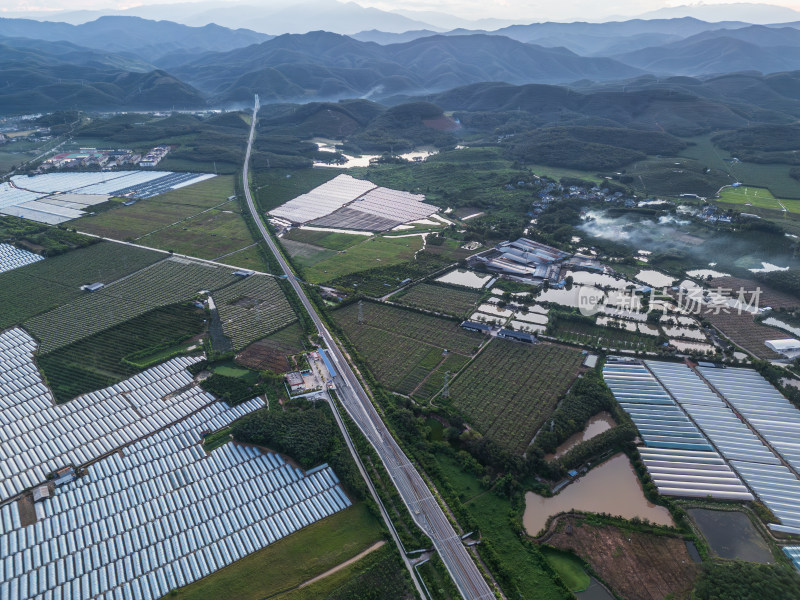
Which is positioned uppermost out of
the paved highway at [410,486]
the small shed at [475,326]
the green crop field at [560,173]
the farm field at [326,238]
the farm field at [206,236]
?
the green crop field at [560,173]

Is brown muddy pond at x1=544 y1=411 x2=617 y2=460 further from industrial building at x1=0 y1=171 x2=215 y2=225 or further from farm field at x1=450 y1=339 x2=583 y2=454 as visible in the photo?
industrial building at x1=0 y1=171 x2=215 y2=225

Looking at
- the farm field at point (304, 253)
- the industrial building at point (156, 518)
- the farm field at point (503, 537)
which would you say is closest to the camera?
the farm field at point (503, 537)

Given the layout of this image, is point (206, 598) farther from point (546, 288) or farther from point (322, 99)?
point (322, 99)

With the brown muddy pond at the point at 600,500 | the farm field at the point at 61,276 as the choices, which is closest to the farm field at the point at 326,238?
the farm field at the point at 61,276

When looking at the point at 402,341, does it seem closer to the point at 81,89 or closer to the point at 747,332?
the point at 747,332

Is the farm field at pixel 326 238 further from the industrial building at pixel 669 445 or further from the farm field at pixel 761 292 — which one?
the farm field at pixel 761 292

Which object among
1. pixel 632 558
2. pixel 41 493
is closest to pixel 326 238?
pixel 41 493
